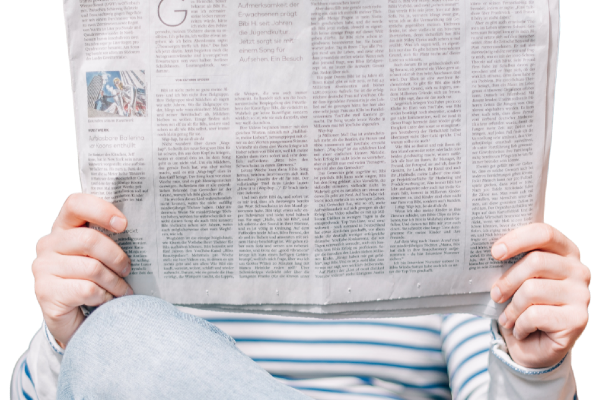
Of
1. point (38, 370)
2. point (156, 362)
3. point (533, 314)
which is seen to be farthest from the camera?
point (38, 370)

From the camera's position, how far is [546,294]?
26.1 inches

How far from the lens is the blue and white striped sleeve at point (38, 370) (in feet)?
2.48

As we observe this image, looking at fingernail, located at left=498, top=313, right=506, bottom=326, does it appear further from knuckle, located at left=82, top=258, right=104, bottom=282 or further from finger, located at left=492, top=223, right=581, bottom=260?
knuckle, located at left=82, top=258, right=104, bottom=282

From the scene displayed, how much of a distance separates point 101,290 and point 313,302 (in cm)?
31

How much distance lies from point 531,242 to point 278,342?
47 cm

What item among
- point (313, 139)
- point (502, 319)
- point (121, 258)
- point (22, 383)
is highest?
point (313, 139)

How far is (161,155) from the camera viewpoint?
68 cm

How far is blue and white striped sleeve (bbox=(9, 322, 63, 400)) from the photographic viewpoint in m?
0.76

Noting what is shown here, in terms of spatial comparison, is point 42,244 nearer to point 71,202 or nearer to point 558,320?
point 71,202

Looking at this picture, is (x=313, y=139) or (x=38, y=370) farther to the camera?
(x=38, y=370)

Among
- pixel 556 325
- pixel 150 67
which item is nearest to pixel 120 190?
pixel 150 67

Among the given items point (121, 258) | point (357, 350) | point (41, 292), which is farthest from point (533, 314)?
→ point (41, 292)

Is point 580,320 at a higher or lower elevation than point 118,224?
lower

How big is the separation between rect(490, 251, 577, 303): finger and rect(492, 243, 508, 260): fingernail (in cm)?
3
